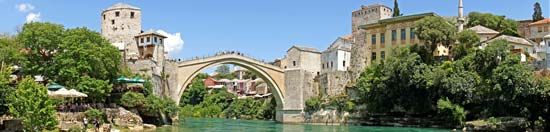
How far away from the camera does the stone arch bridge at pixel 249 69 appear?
47.9m

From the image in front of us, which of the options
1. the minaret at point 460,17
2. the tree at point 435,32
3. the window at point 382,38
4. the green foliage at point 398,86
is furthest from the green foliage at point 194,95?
the tree at point 435,32

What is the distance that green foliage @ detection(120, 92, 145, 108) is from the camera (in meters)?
35.7

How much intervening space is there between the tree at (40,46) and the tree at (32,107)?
37.4 ft

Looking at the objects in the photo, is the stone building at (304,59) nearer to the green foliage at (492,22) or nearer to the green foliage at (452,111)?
the green foliage at (492,22)

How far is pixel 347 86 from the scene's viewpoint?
53.8 m

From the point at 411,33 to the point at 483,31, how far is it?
625 cm

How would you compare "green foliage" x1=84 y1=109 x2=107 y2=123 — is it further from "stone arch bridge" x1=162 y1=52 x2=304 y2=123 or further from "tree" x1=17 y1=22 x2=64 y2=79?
"stone arch bridge" x1=162 y1=52 x2=304 y2=123

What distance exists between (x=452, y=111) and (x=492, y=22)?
69.5 feet

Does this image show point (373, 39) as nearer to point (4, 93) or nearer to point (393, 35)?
point (393, 35)

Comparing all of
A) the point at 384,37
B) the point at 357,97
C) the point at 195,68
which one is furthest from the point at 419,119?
the point at 195,68

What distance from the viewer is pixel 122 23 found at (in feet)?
170

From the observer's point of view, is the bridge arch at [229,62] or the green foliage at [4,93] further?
the bridge arch at [229,62]

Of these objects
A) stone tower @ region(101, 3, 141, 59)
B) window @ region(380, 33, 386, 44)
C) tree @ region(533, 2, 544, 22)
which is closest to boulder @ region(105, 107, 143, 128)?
stone tower @ region(101, 3, 141, 59)

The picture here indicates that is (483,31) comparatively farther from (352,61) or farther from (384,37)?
(352,61)
